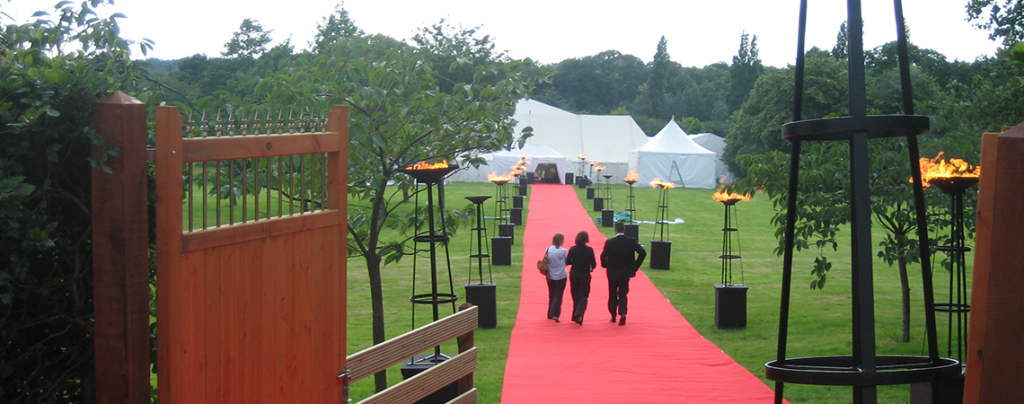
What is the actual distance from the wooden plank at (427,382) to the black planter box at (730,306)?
21.6 feet

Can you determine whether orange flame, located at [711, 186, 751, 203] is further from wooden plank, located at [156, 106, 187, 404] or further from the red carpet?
wooden plank, located at [156, 106, 187, 404]

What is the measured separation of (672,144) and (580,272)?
119 feet

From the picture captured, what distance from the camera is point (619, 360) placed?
32.9ft

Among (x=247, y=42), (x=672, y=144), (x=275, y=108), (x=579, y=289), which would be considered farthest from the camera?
(x=672, y=144)

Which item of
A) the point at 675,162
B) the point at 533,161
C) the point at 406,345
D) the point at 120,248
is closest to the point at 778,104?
the point at 675,162

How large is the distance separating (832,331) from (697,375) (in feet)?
11.3

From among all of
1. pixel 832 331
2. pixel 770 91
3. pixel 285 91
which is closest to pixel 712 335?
pixel 832 331

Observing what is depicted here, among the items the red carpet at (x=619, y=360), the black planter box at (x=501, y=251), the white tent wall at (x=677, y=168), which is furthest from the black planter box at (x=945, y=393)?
the white tent wall at (x=677, y=168)

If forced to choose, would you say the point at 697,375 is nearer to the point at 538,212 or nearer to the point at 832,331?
the point at 832,331

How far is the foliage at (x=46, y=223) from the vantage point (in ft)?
9.27

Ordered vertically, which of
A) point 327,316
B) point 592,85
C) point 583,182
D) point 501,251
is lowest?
point 501,251

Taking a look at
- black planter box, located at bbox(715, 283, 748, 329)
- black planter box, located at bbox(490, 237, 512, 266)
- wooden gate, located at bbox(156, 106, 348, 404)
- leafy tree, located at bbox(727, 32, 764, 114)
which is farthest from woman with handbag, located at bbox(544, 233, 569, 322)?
leafy tree, located at bbox(727, 32, 764, 114)

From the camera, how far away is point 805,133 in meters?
2.65

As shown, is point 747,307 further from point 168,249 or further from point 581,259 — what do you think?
point 168,249
